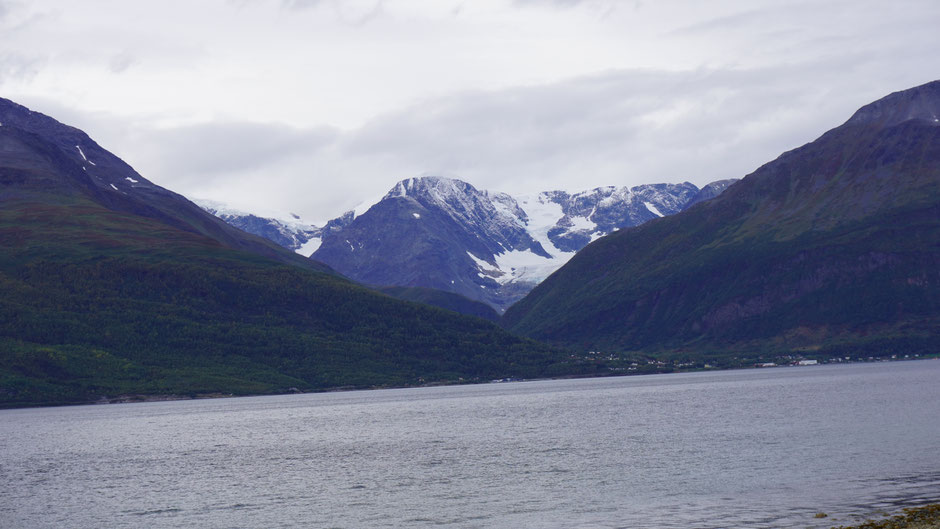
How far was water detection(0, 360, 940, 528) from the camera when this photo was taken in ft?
242

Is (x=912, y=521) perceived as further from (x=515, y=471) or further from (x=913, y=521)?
(x=515, y=471)

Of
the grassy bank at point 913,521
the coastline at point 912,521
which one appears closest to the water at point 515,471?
the coastline at point 912,521

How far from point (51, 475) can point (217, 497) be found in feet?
114

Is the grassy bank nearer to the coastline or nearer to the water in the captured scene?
the coastline

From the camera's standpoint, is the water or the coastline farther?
the water

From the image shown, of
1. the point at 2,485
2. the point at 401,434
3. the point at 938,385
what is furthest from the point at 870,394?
the point at 2,485

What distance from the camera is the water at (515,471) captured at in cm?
7381

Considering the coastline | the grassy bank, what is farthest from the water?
the grassy bank

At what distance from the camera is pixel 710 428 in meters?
130

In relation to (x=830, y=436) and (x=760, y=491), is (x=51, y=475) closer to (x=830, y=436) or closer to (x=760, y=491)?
(x=760, y=491)

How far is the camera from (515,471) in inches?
3900

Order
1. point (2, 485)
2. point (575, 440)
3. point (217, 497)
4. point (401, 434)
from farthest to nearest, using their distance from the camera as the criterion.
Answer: point (401, 434), point (575, 440), point (2, 485), point (217, 497)

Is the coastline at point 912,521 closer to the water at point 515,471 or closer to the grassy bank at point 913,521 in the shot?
the grassy bank at point 913,521

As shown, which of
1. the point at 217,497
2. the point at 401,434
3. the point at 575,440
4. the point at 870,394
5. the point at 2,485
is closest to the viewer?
the point at 217,497
